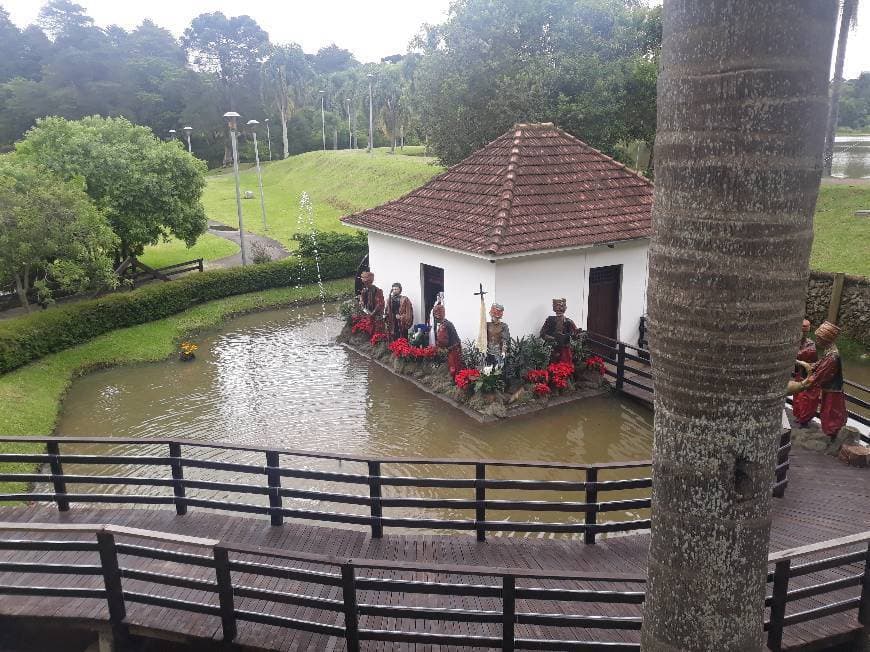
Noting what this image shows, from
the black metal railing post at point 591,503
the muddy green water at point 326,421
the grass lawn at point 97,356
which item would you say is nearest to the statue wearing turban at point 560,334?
the muddy green water at point 326,421

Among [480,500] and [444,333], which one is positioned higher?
[480,500]

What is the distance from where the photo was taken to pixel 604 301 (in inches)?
623

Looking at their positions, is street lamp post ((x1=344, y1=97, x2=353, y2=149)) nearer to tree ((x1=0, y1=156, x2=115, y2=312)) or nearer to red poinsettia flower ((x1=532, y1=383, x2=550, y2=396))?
tree ((x1=0, y1=156, x2=115, y2=312))

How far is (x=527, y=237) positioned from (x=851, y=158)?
4862cm

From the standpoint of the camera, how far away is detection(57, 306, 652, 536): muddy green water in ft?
37.9

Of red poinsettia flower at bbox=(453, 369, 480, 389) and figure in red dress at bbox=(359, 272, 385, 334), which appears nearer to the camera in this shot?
red poinsettia flower at bbox=(453, 369, 480, 389)

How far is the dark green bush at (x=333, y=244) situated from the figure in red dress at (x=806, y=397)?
1887cm

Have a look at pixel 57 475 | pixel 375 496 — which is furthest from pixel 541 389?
pixel 57 475

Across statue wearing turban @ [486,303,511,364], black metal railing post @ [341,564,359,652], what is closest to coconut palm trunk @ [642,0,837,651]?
black metal railing post @ [341,564,359,652]

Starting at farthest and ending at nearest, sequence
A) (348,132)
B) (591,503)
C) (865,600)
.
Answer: (348,132), (591,503), (865,600)

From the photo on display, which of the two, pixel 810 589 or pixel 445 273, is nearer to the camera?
pixel 810 589

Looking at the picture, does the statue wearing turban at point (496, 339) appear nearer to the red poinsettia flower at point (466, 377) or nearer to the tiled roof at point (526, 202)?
the red poinsettia flower at point (466, 377)

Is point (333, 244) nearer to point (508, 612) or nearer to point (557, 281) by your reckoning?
point (557, 281)

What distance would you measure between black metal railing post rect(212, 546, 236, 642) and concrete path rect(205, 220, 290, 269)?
24037mm
